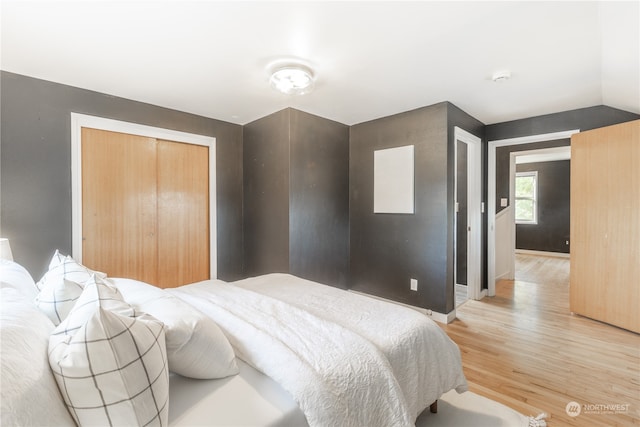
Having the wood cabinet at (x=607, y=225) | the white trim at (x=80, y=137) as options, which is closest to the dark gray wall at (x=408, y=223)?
the wood cabinet at (x=607, y=225)

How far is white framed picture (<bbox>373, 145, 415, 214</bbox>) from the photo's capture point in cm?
327

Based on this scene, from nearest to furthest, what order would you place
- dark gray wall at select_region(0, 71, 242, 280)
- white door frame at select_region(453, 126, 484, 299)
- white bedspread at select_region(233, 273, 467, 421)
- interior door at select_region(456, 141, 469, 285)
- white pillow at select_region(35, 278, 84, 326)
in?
white pillow at select_region(35, 278, 84, 326) → white bedspread at select_region(233, 273, 467, 421) → dark gray wall at select_region(0, 71, 242, 280) → white door frame at select_region(453, 126, 484, 299) → interior door at select_region(456, 141, 469, 285)

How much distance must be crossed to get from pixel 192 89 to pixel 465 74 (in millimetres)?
2407

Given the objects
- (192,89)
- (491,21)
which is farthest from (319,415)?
(192,89)

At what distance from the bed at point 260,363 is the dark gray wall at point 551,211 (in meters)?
7.08

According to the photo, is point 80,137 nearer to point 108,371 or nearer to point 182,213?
point 182,213

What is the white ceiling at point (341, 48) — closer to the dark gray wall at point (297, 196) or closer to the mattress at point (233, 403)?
the dark gray wall at point (297, 196)

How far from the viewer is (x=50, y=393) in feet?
2.31

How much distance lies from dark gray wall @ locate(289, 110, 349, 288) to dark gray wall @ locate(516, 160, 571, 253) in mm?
5821

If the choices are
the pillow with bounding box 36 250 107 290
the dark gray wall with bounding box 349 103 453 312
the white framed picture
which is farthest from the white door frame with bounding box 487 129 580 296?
the pillow with bounding box 36 250 107 290

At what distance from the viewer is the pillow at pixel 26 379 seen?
603mm

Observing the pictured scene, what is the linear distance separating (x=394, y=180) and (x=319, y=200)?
929mm

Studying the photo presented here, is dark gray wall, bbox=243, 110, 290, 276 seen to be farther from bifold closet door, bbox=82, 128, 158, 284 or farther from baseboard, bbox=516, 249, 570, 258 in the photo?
baseboard, bbox=516, 249, 570, 258

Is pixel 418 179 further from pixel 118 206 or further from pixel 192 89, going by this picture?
pixel 118 206
